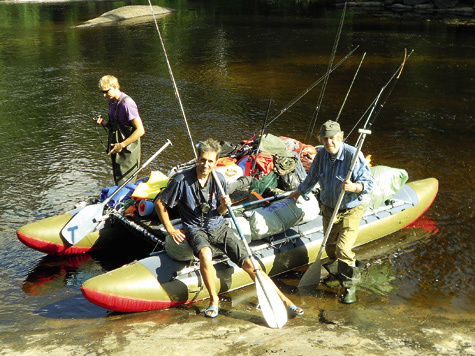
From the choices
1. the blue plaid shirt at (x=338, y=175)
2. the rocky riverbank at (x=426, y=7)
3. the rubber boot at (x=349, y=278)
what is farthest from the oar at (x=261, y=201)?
the rocky riverbank at (x=426, y=7)

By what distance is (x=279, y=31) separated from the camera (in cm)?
2509

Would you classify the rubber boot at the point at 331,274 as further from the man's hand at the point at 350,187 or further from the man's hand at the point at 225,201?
the man's hand at the point at 225,201

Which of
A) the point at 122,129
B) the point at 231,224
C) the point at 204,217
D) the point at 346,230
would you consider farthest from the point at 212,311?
the point at 122,129

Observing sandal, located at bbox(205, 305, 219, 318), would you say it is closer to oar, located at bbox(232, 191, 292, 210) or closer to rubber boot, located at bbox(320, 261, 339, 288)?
oar, located at bbox(232, 191, 292, 210)

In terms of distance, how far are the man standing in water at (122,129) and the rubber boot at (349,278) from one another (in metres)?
2.93

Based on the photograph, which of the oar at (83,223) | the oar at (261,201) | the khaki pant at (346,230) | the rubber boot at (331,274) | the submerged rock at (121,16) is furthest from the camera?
the submerged rock at (121,16)

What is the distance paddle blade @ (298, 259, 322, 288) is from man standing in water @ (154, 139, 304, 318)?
72 centimetres

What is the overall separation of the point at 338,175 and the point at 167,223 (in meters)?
1.77

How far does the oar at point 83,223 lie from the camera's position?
6379mm

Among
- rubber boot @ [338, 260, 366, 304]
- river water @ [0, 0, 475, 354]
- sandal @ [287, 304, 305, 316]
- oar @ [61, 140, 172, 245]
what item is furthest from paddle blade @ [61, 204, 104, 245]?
rubber boot @ [338, 260, 366, 304]

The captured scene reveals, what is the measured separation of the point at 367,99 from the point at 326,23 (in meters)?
15.0

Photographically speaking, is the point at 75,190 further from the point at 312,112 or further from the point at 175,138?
the point at 312,112

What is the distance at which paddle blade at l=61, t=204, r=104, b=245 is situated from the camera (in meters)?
6.38

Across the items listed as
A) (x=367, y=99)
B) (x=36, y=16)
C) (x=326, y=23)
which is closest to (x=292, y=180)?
Answer: (x=367, y=99)
